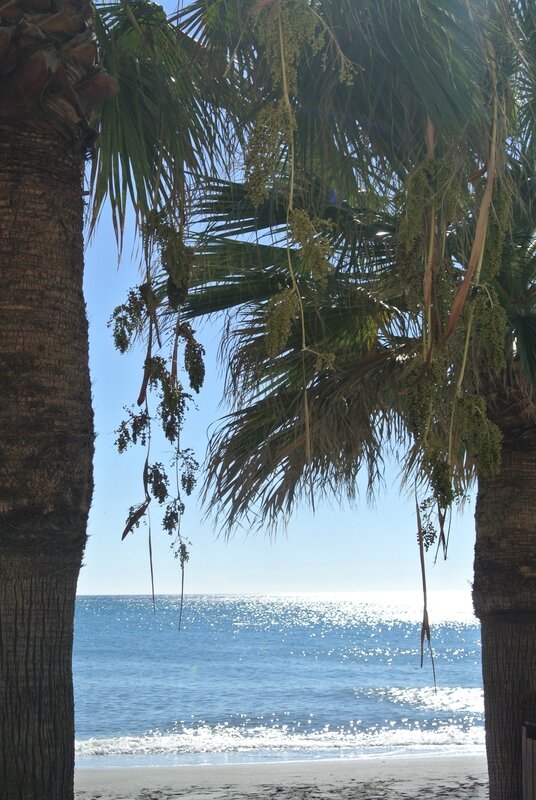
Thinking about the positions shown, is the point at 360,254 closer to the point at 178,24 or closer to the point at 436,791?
the point at 178,24

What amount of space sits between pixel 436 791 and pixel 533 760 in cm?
587

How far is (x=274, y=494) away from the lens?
7848 millimetres

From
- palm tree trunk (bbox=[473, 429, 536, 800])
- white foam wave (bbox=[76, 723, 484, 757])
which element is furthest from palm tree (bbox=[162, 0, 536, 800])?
white foam wave (bbox=[76, 723, 484, 757])

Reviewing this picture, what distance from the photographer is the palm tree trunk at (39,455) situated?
10.4 feet

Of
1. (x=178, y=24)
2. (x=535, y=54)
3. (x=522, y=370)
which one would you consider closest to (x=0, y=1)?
(x=178, y=24)

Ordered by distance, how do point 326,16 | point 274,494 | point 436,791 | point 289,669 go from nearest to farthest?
point 326,16 < point 274,494 < point 436,791 < point 289,669

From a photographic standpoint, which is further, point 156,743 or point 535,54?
point 156,743

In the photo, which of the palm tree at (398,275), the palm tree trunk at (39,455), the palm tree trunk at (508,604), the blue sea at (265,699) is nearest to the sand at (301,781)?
the blue sea at (265,699)

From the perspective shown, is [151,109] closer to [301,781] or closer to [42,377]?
[42,377]

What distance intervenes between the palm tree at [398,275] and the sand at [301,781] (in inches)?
Result: 206

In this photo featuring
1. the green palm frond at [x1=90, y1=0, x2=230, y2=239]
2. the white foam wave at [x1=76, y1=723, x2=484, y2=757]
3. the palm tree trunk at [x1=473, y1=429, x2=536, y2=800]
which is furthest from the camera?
the white foam wave at [x1=76, y1=723, x2=484, y2=757]

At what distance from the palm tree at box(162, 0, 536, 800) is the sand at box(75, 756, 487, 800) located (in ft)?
17.2

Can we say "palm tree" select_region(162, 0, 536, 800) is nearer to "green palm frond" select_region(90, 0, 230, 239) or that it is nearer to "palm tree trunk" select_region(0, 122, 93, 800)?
"green palm frond" select_region(90, 0, 230, 239)

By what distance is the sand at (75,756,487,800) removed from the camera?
38.2 ft
